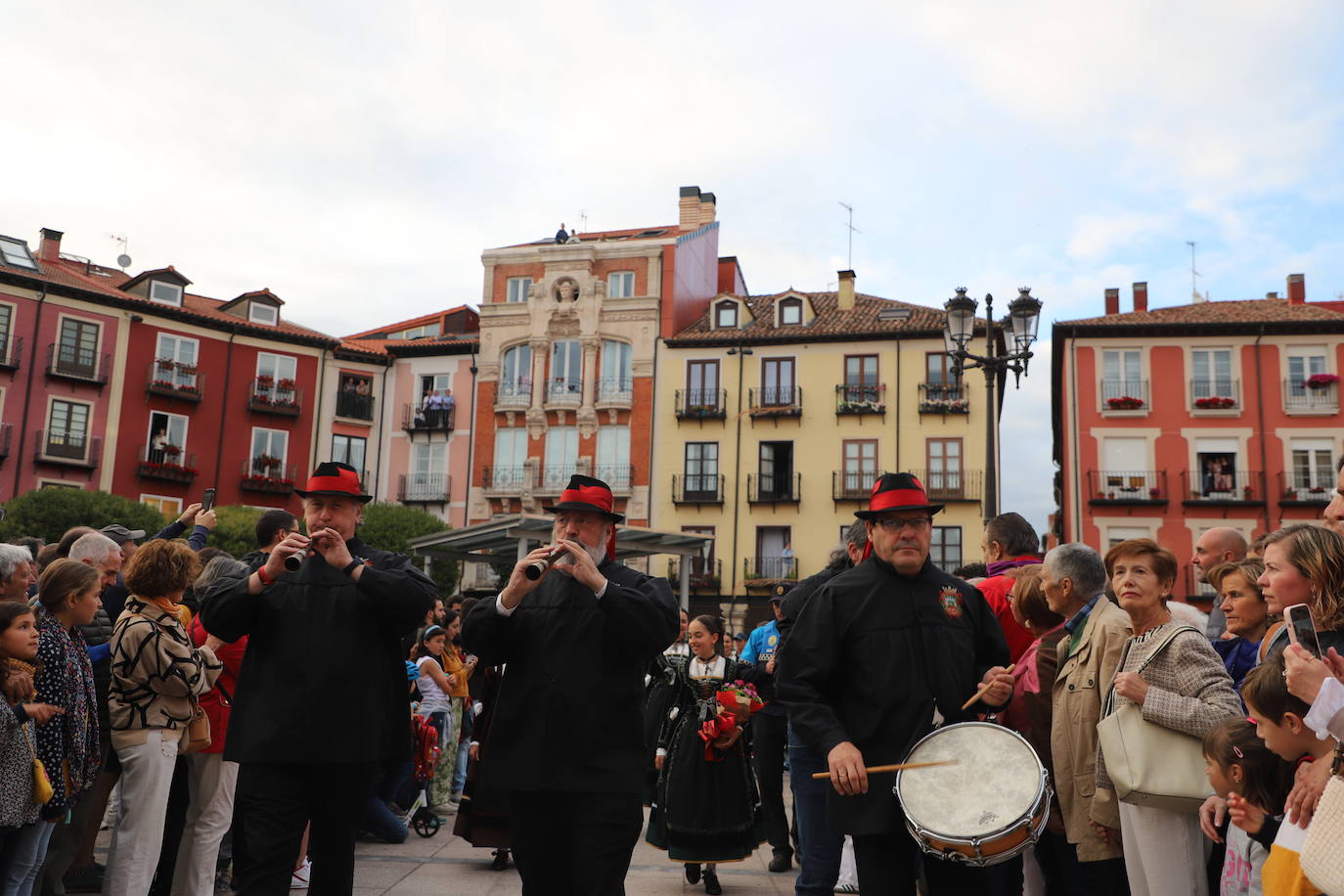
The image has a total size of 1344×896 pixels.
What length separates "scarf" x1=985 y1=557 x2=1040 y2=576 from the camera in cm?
720

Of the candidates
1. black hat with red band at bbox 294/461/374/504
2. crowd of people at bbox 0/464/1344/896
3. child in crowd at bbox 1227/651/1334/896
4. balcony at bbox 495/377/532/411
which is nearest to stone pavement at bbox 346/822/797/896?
crowd of people at bbox 0/464/1344/896

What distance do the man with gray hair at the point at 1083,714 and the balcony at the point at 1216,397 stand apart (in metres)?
39.4

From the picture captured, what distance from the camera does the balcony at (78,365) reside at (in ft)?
136

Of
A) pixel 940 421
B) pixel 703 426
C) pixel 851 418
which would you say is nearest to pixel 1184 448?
pixel 940 421

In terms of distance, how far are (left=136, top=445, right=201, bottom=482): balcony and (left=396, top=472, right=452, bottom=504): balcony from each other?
753 centimetres

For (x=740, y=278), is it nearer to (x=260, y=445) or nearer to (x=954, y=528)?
(x=954, y=528)

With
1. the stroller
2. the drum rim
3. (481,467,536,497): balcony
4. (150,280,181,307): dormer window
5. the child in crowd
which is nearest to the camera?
the child in crowd

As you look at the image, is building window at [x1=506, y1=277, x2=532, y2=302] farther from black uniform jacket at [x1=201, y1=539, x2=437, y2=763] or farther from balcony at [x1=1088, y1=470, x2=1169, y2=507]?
black uniform jacket at [x1=201, y1=539, x2=437, y2=763]

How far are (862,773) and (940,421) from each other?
3827cm

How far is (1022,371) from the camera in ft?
53.9

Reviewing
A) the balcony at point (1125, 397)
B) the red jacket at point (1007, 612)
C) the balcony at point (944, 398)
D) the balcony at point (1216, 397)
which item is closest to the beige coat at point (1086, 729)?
the red jacket at point (1007, 612)

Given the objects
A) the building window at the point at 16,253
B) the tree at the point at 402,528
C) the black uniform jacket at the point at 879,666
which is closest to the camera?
the black uniform jacket at the point at 879,666

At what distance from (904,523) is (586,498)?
55.0 inches

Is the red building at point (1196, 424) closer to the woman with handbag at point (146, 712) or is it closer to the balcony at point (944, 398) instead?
the balcony at point (944, 398)
